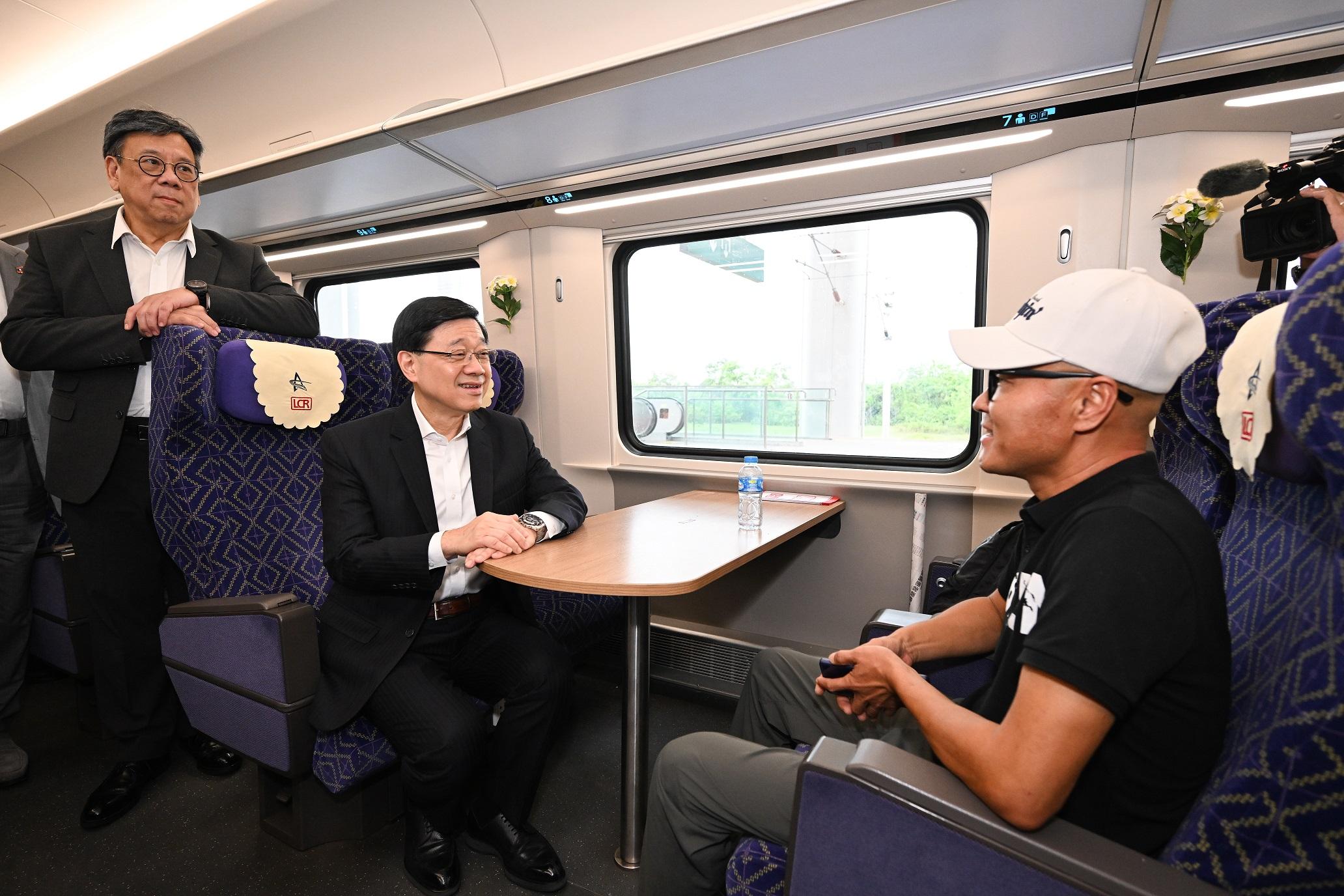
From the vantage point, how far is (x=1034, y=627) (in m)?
0.94

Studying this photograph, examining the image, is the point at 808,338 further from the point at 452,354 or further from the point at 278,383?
the point at 278,383

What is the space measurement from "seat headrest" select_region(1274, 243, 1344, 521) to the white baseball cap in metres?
0.41

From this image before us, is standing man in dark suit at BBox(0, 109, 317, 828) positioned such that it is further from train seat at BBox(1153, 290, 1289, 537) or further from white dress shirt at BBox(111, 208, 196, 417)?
train seat at BBox(1153, 290, 1289, 537)

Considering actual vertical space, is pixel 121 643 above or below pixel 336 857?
above

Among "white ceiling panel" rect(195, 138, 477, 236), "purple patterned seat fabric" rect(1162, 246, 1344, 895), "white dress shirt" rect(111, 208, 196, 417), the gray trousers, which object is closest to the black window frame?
"white ceiling panel" rect(195, 138, 477, 236)

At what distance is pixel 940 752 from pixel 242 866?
7.13ft

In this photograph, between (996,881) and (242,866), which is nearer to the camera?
(996,881)

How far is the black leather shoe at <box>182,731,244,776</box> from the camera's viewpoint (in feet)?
8.00

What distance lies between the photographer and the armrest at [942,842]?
0.81 m

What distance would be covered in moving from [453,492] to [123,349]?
1147 millimetres

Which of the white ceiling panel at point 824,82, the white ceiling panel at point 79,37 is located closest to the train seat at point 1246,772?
the white ceiling panel at point 824,82

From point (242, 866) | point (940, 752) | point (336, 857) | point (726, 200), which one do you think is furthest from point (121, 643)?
point (726, 200)

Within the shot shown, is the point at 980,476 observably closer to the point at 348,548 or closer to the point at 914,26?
the point at 914,26

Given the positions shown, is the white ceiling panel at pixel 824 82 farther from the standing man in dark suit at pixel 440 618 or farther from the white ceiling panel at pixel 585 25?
the standing man in dark suit at pixel 440 618
